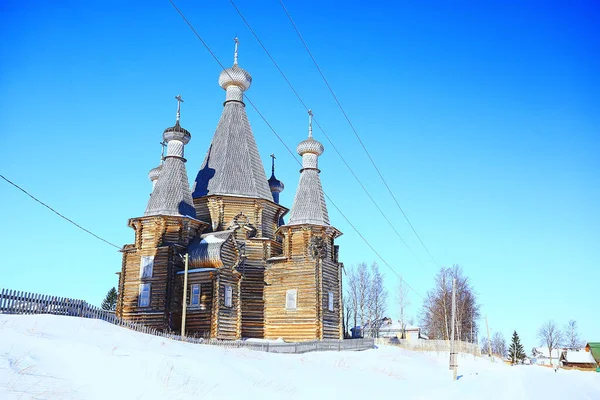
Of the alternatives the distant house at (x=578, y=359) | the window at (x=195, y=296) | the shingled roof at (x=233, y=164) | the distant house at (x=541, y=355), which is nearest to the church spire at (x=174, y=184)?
the shingled roof at (x=233, y=164)

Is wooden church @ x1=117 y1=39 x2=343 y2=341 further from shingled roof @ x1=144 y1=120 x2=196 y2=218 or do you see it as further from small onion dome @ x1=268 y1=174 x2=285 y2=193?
small onion dome @ x1=268 y1=174 x2=285 y2=193

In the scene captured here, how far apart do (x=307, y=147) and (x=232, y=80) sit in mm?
8446

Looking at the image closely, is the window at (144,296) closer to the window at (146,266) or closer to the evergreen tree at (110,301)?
the window at (146,266)

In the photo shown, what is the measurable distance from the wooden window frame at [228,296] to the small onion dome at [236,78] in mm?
16671

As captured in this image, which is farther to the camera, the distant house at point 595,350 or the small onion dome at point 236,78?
the distant house at point 595,350

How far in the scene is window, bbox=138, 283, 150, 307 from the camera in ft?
104

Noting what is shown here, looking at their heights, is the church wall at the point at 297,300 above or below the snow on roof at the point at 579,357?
above

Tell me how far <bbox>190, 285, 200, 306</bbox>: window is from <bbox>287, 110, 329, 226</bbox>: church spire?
723 centimetres

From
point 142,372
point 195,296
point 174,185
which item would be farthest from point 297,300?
point 142,372

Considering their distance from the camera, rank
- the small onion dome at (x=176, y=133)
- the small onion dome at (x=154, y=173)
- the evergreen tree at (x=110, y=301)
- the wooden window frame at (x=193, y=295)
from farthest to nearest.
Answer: the evergreen tree at (x=110, y=301) < the small onion dome at (x=154, y=173) < the small onion dome at (x=176, y=133) < the wooden window frame at (x=193, y=295)

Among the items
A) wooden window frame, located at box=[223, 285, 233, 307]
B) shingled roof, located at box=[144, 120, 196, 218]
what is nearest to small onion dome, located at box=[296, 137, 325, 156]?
shingled roof, located at box=[144, 120, 196, 218]

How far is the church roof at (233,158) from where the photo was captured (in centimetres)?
3578

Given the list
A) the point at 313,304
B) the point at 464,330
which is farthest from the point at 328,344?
the point at 464,330

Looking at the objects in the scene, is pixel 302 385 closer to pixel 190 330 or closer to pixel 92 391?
pixel 92 391
